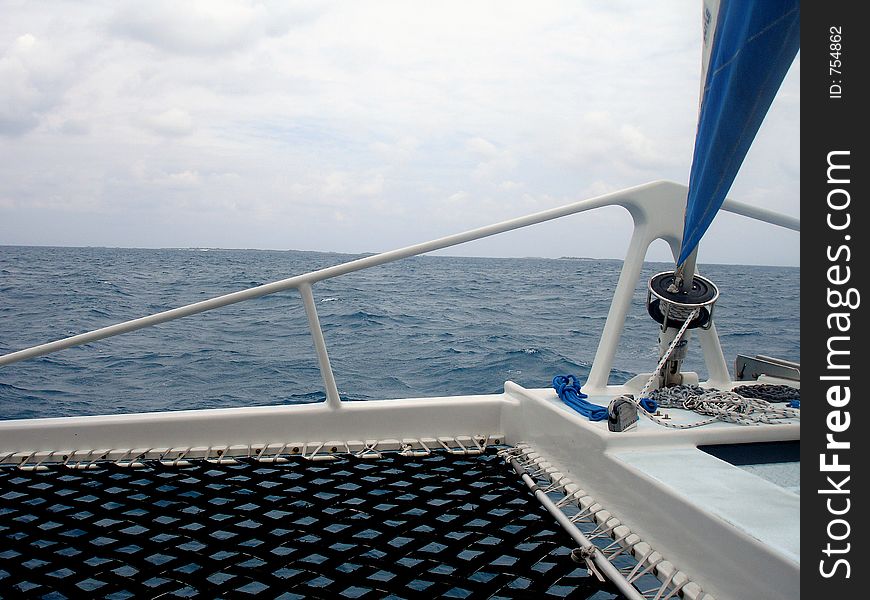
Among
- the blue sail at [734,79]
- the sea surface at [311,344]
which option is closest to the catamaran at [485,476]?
the blue sail at [734,79]

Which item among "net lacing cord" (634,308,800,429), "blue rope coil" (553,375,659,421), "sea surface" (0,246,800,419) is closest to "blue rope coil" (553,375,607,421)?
"blue rope coil" (553,375,659,421)

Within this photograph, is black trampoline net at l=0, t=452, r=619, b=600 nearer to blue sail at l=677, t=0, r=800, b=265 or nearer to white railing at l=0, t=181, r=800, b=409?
white railing at l=0, t=181, r=800, b=409

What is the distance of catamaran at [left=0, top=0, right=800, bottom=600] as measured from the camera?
5.42 ft

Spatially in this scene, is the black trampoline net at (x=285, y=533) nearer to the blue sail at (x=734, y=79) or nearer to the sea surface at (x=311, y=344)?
the blue sail at (x=734, y=79)

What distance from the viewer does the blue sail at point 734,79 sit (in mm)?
1517

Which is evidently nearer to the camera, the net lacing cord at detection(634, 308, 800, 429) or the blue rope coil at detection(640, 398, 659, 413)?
the net lacing cord at detection(634, 308, 800, 429)

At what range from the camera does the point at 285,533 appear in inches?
77.7

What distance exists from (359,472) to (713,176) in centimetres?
142

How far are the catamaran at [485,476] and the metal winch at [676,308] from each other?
10 mm

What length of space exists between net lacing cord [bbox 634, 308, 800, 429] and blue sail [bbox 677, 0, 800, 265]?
63cm

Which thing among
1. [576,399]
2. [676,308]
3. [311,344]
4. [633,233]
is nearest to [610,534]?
[576,399]

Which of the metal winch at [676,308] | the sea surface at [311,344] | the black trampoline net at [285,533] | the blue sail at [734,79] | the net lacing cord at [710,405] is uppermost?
the blue sail at [734,79]

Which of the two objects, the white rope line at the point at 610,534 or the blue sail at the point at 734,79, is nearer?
the blue sail at the point at 734,79

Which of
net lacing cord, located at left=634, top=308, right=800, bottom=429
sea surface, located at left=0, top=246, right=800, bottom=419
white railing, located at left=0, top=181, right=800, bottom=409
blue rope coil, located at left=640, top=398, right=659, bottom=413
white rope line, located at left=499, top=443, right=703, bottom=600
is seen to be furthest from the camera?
sea surface, located at left=0, top=246, right=800, bottom=419
